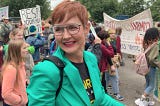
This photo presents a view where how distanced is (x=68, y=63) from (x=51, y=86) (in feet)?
0.63

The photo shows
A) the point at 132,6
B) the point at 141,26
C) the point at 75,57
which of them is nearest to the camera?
the point at 75,57

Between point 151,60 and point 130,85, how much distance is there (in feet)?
8.51

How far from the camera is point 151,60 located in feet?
24.0

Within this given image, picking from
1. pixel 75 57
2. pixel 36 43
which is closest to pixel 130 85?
pixel 36 43

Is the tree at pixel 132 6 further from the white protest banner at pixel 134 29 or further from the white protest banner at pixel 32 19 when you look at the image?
the white protest banner at pixel 32 19

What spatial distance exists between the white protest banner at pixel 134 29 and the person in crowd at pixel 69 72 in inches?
325

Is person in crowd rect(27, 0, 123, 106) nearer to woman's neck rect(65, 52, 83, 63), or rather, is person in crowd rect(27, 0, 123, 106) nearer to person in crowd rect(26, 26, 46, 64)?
woman's neck rect(65, 52, 83, 63)

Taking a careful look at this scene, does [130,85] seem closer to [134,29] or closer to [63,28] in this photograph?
[134,29]

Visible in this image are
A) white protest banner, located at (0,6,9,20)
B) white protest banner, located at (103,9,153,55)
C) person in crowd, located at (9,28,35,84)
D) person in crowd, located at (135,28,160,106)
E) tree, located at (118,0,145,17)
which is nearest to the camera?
person in crowd, located at (9,28,35,84)

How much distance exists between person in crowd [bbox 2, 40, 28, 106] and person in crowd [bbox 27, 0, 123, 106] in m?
2.36

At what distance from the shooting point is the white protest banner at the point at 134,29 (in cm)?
1060

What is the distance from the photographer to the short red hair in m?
2.09

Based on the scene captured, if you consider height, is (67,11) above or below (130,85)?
above

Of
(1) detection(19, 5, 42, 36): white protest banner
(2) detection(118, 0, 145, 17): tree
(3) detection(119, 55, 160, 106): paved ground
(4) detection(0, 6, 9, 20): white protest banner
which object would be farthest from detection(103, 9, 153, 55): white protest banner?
(2) detection(118, 0, 145, 17): tree
